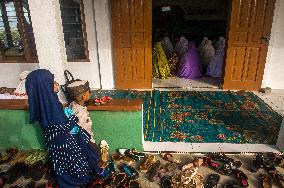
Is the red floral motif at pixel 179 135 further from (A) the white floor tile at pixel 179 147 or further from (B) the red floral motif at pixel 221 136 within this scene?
(B) the red floral motif at pixel 221 136

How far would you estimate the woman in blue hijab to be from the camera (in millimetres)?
3143

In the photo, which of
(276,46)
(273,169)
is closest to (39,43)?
(273,169)

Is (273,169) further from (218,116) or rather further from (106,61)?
(106,61)

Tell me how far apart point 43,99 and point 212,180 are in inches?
108

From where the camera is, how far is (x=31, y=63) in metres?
Result: 7.45

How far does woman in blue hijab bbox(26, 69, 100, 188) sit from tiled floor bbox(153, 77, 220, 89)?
4.36m

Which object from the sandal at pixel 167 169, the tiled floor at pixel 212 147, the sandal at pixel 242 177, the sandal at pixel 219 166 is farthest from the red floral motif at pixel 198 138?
the sandal at pixel 242 177

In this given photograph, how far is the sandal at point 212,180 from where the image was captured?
149 inches

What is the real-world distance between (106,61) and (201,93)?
2904 mm

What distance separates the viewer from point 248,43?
22.4ft

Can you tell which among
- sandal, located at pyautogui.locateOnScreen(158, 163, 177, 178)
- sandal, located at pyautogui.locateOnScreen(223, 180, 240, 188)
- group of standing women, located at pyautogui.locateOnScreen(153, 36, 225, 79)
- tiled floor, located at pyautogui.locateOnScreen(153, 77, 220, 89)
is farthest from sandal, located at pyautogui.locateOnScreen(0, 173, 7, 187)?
group of standing women, located at pyautogui.locateOnScreen(153, 36, 225, 79)

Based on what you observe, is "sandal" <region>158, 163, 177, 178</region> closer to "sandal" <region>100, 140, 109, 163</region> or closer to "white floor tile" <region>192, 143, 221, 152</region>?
"white floor tile" <region>192, 143, 221, 152</region>

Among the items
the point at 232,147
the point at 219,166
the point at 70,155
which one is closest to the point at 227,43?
the point at 232,147

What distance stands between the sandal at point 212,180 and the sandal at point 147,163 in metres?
0.97
